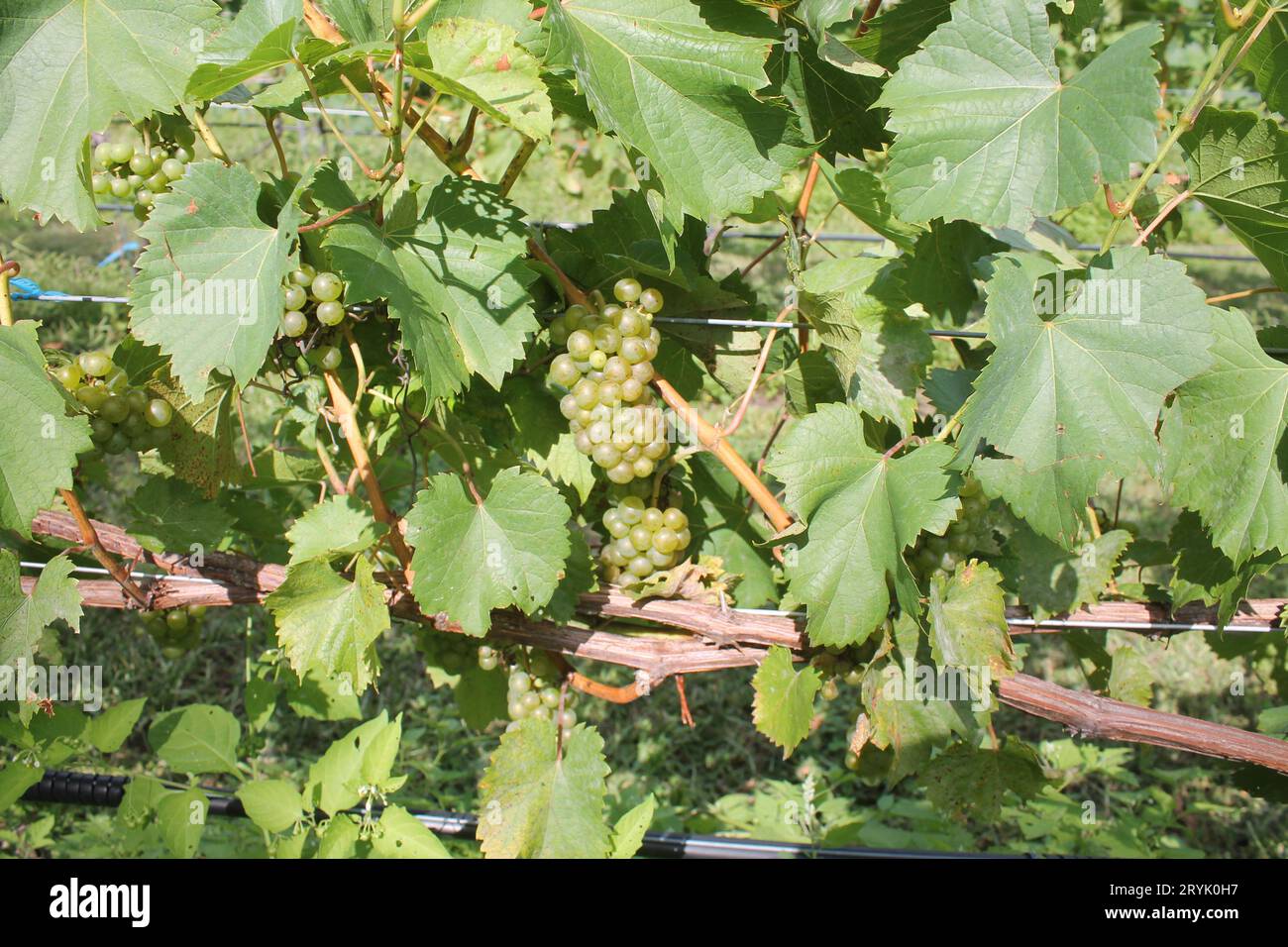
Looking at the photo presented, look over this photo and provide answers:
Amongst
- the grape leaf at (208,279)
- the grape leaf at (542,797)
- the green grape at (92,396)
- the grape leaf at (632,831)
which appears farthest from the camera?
the grape leaf at (632,831)

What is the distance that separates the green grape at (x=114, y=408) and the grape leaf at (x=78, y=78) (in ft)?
0.93

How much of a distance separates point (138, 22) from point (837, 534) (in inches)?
45.1

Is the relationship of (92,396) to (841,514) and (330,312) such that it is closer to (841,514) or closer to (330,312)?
(330,312)

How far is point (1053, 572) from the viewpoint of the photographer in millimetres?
1710

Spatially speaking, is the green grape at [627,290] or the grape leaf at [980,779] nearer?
the green grape at [627,290]

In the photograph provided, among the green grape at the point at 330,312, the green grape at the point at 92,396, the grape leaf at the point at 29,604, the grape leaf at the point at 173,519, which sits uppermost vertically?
the green grape at the point at 330,312

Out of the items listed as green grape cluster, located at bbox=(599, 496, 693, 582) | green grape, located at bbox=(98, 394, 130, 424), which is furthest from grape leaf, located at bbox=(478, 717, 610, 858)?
green grape, located at bbox=(98, 394, 130, 424)

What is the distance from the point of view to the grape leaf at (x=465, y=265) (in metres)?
1.39

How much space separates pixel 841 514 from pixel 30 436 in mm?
1094

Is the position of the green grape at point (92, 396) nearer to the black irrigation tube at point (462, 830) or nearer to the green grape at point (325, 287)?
the green grape at point (325, 287)

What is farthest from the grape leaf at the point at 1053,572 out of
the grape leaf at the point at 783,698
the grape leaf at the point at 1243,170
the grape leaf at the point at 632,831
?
the grape leaf at the point at 632,831

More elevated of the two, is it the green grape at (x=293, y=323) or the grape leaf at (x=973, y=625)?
the green grape at (x=293, y=323)

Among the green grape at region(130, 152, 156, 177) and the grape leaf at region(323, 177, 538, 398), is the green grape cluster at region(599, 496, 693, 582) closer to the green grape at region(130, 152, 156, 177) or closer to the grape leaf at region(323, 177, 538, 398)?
the grape leaf at region(323, 177, 538, 398)

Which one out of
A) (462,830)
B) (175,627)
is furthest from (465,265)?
(462,830)
